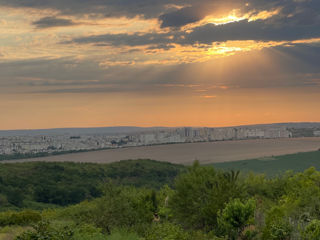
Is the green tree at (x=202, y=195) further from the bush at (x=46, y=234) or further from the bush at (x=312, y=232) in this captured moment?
the bush at (x=46, y=234)

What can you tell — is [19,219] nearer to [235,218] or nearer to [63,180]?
[235,218]

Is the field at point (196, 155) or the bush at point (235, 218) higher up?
the bush at point (235, 218)

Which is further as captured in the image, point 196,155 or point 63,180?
point 196,155

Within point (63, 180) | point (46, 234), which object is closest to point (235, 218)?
point (46, 234)

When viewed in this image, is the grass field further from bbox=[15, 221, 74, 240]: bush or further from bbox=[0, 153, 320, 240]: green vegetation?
bbox=[15, 221, 74, 240]: bush

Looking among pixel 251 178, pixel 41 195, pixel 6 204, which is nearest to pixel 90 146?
pixel 41 195

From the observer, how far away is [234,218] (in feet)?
62.3

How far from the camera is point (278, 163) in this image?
385 feet

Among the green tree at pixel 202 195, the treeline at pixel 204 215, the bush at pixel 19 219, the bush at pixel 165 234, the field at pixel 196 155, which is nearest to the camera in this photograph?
the bush at pixel 165 234

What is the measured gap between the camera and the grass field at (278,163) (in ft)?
360

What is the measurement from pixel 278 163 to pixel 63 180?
6515 cm

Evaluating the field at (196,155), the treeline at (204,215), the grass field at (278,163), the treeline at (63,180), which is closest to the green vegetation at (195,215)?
the treeline at (204,215)

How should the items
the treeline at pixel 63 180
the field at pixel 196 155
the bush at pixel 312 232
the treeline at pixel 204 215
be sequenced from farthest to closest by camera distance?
the field at pixel 196 155, the treeline at pixel 63 180, the treeline at pixel 204 215, the bush at pixel 312 232

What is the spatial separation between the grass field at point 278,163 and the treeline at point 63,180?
21.8m
